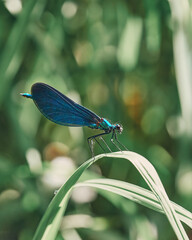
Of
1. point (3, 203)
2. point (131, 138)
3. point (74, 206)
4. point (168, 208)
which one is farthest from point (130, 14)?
point (168, 208)

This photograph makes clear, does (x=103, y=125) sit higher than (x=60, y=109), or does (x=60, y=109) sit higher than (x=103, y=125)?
(x=60, y=109)

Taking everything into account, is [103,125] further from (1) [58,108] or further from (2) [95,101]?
(2) [95,101]

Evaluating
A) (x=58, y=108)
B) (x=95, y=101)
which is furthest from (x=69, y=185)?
(x=95, y=101)

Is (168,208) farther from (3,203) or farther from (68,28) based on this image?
(68,28)

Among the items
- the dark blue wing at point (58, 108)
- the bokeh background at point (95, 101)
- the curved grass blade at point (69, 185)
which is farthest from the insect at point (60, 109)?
the bokeh background at point (95, 101)

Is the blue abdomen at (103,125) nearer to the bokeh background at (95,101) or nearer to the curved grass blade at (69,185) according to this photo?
the curved grass blade at (69,185)

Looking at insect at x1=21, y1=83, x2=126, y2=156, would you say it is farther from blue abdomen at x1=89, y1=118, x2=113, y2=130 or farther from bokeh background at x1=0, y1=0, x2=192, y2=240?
bokeh background at x1=0, y1=0, x2=192, y2=240
